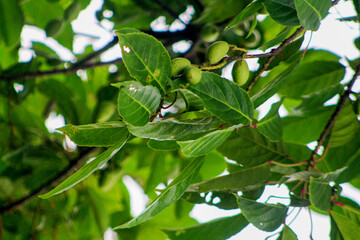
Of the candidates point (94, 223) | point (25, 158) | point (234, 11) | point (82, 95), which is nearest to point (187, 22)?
point (234, 11)

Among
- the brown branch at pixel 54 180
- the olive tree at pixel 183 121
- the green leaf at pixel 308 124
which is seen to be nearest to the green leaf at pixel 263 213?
the olive tree at pixel 183 121

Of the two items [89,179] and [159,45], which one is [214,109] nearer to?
[159,45]

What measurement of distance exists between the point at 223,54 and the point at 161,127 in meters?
0.10

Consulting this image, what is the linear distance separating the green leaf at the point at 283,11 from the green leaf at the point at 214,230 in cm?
31

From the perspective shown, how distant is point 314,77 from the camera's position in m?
0.79

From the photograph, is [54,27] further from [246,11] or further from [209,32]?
[246,11]

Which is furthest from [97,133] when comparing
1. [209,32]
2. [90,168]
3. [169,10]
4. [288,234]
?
[169,10]

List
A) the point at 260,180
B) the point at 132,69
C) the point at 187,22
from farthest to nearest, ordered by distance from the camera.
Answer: the point at 187,22 < the point at 260,180 < the point at 132,69

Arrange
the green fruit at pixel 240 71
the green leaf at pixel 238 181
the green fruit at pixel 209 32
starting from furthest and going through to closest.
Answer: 1. the green fruit at pixel 209 32
2. the green leaf at pixel 238 181
3. the green fruit at pixel 240 71

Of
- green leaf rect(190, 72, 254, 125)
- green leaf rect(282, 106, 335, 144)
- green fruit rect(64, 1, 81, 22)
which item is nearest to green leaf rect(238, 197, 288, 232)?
green leaf rect(190, 72, 254, 125)

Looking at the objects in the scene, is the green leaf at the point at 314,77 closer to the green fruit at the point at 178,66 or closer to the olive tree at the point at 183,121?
the olive tree at the point at 183,121

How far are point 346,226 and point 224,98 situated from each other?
0.31 m

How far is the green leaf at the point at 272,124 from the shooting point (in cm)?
52

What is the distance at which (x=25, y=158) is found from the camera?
36.7 inches
